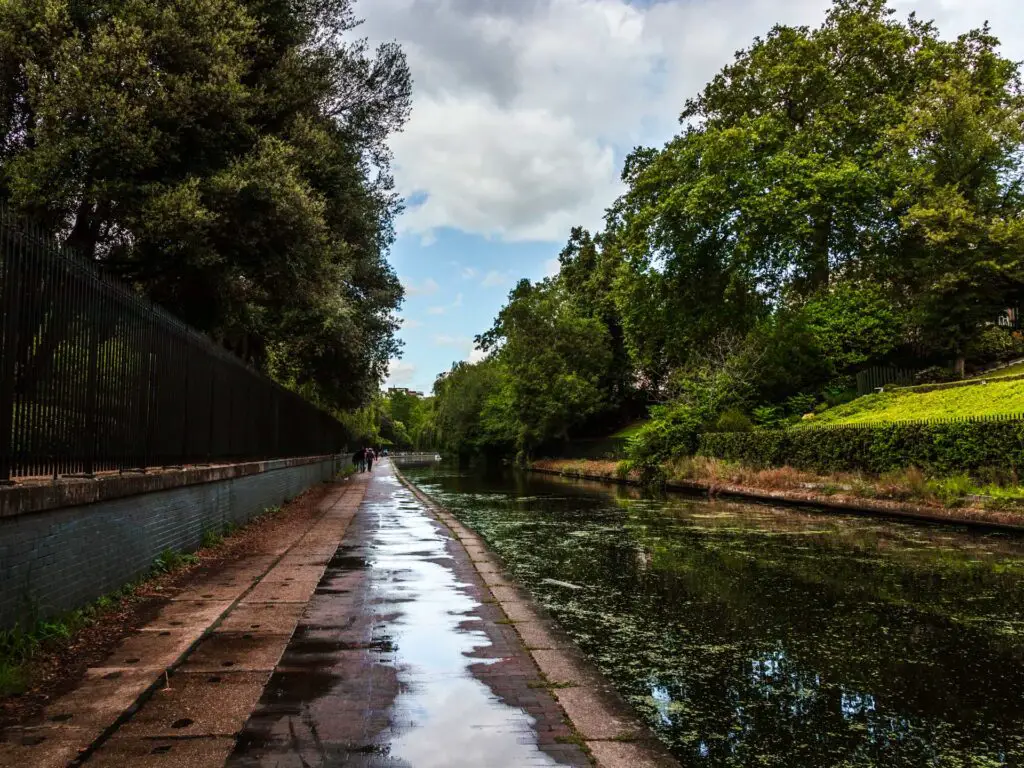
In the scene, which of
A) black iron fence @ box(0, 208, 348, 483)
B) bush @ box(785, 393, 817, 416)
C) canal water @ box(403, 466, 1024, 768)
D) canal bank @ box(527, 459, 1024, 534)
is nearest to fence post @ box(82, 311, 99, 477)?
black iron fence @ box(0, 208, 348, 483)

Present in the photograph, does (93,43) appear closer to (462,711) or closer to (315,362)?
(462,711)

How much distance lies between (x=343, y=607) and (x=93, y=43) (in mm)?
9070

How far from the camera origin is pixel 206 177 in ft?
38.9

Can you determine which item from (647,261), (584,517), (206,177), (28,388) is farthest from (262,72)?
(647,261)

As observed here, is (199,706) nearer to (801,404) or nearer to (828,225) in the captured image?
(828,225)

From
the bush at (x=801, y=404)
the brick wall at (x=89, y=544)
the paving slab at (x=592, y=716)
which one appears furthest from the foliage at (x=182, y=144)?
the bush at (x=801, y=404)

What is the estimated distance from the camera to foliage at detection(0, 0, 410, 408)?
34.8 feet

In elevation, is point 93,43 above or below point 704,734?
above

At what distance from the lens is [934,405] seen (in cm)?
2436

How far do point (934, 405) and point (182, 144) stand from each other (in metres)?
23.1

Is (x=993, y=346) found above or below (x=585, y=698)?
above

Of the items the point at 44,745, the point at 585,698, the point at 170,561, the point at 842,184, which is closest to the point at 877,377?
the point at 842,184

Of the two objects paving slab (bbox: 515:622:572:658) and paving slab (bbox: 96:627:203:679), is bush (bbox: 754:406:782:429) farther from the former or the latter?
paving slab (bbox: 96:627:203:679)

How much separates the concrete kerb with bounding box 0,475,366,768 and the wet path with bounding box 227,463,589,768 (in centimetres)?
43
